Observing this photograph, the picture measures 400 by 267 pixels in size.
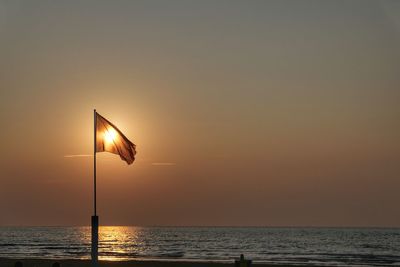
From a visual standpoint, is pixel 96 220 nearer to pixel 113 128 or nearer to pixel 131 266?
pixel 113 128

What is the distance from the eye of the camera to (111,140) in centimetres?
2195

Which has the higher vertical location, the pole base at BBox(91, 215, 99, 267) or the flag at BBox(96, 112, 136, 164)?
the flag at BBox(96, 112, 136, 164)

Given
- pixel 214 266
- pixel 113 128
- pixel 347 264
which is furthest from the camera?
pixel 347 264

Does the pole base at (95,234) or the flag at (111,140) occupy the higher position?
the flag at (111,140)

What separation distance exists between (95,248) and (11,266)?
28.5 metres

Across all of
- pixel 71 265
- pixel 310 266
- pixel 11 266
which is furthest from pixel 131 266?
pixel 310 266

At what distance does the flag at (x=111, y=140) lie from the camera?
21.7m

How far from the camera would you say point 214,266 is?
182 feet

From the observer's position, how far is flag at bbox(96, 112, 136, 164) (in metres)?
21.7

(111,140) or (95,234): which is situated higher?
(111,140)

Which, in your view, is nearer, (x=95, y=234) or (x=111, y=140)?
(x=95, y=234)

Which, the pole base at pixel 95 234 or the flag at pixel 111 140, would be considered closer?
the pole base at pixel 95 234

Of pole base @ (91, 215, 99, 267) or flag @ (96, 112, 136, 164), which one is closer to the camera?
pole base @ (91, 215, 99, 267)

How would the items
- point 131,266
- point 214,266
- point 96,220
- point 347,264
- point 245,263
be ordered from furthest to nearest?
point 347,264 < point 214,266 < point 131,266 < point 245,263 < point 96,220
